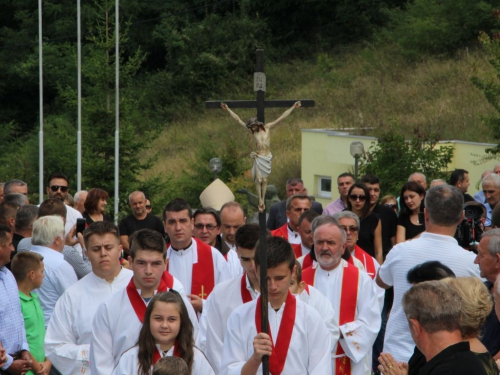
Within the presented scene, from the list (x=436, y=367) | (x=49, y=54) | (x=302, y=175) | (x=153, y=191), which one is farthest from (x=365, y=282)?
(x=49, y=54)

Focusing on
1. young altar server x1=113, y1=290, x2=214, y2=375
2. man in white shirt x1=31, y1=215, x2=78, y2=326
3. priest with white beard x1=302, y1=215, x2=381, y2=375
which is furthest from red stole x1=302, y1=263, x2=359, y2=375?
man in white shirt x1=31, y1=215, x2=78, y2=326

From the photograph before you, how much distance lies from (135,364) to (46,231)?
7.44 feet

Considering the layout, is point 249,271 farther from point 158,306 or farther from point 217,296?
point 158,306

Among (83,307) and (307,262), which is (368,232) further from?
(83,307)

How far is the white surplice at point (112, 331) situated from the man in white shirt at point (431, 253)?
136cm

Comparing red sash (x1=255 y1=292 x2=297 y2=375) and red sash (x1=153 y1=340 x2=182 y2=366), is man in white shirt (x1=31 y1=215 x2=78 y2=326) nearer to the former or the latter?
red sash (x1=153 y1=340 x2=182 y2=366)

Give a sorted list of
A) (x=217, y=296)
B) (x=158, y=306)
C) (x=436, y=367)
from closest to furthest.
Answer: (x=436, y=367) < (x=158, y=306) < (x=217, y=296)

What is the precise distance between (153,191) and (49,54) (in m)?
21.1

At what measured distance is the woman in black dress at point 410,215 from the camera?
971cm

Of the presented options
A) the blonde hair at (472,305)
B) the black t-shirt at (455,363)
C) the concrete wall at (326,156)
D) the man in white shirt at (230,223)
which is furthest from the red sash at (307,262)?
the concrete wall at (326,156)

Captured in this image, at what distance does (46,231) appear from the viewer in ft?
24.3

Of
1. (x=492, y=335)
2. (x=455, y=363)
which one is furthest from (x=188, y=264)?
(x=455, y=363)

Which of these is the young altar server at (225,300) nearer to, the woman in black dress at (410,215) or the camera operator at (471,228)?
the camera operator at (471,228)

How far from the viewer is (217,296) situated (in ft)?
21.1
